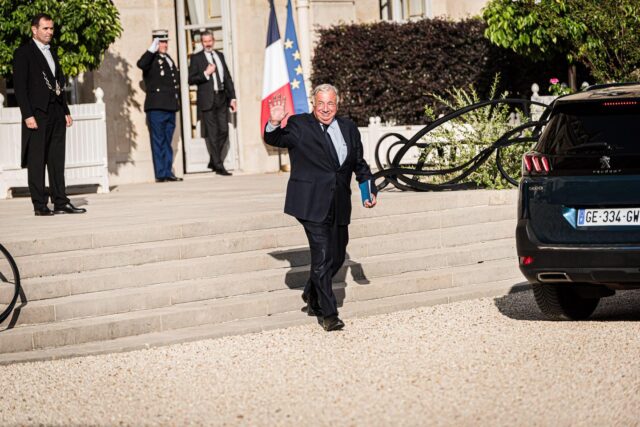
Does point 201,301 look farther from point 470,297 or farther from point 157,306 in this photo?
point 470,297

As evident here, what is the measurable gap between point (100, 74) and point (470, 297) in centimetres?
940

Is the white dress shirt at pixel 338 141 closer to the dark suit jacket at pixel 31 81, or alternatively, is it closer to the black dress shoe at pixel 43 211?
the dark suit jacket at pixel 31 81

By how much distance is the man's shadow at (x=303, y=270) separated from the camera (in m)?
12.2

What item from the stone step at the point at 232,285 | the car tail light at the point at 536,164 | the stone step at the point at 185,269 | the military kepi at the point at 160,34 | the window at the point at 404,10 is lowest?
the stone step at the point at 232,285

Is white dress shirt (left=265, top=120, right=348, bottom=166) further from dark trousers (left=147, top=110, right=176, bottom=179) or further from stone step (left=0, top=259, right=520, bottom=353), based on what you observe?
dark trousers (left=147, top=110, right=176, bottom=179)

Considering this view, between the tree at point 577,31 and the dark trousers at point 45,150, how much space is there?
298 inches

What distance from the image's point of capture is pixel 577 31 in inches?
780

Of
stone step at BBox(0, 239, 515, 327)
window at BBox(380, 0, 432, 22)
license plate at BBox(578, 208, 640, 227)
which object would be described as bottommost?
stone step at BBox(0, 239, 515, 327)

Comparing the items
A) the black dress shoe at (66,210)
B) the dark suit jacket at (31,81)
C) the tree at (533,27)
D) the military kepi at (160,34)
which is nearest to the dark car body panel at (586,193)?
the dark suit jacket at (31,81)

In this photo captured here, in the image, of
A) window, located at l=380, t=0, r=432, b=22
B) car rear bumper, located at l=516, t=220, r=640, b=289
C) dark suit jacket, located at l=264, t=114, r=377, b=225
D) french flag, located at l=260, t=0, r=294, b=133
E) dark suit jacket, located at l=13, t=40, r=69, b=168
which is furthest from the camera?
window, located at l=380, t=0, r=432, b=22

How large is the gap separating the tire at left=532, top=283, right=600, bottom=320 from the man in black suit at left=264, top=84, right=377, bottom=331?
144 cm

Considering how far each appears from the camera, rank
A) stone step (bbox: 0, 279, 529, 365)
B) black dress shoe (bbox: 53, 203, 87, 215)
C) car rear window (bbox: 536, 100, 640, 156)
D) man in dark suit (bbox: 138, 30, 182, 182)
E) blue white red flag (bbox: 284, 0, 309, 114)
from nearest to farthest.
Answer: car rear window (bbox: 536, 100, 640, 156)
stone step (bbox: 0, 279, 529, 365)
black dress shoe (bbox: 53, 203, 87, 215)
man in dark suit (bbox: 138, 30, 182, 182)
blue white red flag (bbox: 284, 0, 309, 114)

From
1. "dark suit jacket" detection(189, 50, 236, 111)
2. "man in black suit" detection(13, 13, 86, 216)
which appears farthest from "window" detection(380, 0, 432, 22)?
"man in black suit" detection(13, 13, 86, 216)

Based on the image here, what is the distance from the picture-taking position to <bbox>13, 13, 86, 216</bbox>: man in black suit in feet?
45.9
